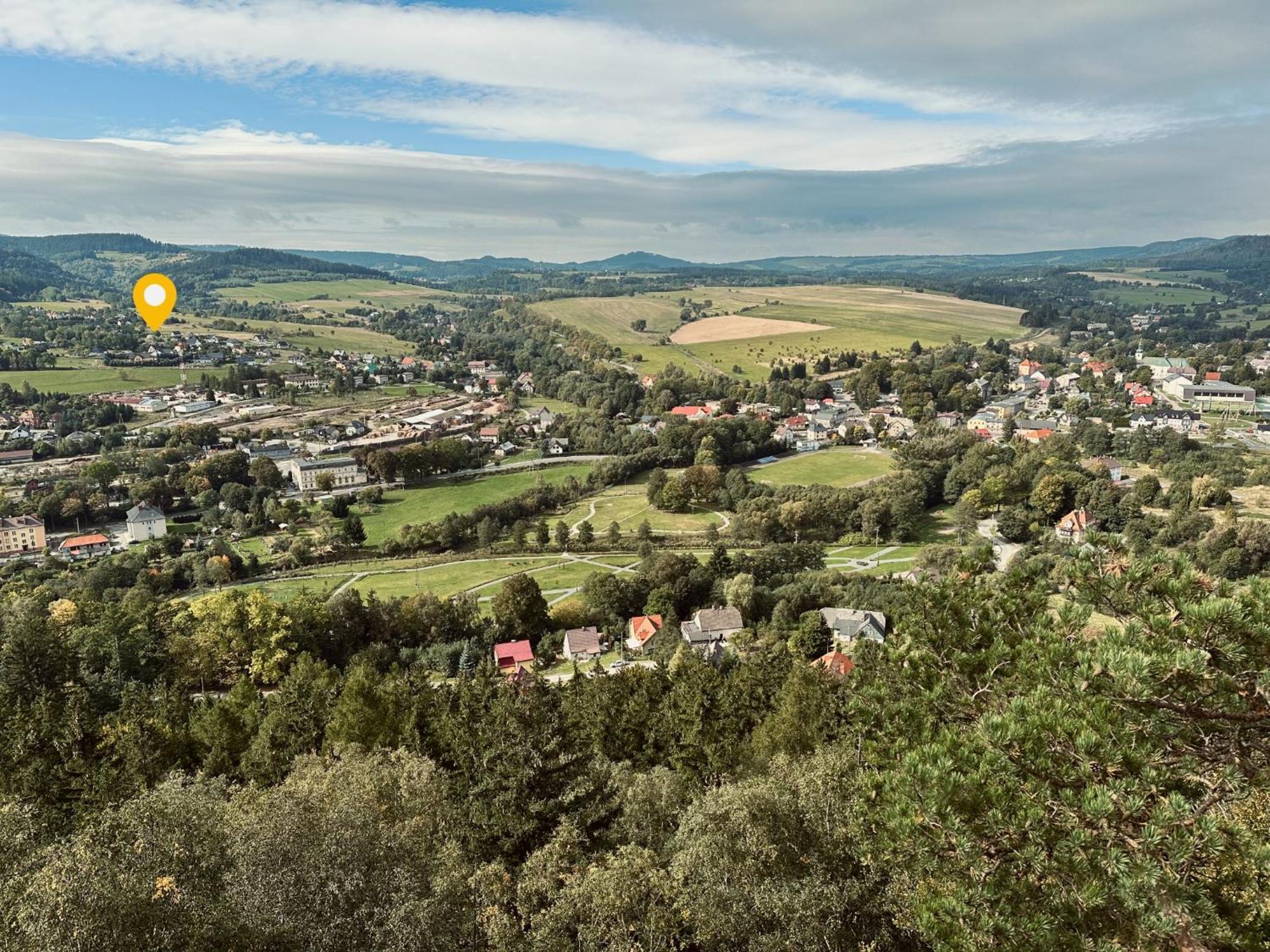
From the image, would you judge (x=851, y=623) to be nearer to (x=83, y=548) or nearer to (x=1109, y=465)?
(x=1109, y=465)

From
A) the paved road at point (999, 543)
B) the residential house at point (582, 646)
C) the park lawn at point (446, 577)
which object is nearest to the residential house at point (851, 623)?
the residential house at point (582, 646)

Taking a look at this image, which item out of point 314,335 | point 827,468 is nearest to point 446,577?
point 827,468

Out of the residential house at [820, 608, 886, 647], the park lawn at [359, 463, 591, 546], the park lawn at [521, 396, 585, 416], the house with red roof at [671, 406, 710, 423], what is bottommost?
the park lawn at [359, 463, 591, 546]

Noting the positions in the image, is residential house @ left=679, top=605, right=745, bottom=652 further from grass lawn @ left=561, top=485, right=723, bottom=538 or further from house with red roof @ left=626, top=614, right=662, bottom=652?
grass lawn @ left=561, top=485, right=723, bottom=538

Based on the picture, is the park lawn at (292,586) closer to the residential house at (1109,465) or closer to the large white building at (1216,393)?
the residential house at (1109,465)

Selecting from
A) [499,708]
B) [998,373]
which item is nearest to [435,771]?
[499,708]

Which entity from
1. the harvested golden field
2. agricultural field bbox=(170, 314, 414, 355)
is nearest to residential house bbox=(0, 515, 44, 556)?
agricultural field bbox=(170, 314, 414, 355)

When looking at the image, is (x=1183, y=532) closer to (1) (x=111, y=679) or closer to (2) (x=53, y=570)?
(1) (x=111, y=679)
